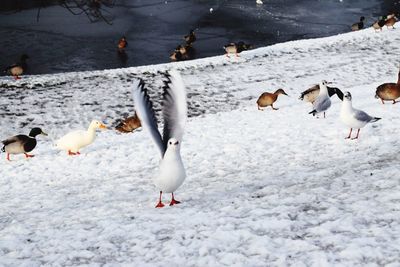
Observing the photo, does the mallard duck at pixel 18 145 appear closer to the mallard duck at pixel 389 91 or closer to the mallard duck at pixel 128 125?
the mallard duck at pixel 128 125

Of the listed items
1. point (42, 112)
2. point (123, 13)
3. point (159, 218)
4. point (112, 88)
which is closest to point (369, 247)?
point (159, 218)

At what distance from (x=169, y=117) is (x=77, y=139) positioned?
601 centimetres

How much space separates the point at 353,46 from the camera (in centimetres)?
2292

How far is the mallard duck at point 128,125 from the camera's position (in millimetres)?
14008

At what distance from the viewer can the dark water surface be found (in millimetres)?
23688

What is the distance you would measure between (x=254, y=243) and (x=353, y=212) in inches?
66.6

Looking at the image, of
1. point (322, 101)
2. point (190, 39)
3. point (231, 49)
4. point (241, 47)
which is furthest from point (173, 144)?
point (190, 39)

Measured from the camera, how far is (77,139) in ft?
39.6

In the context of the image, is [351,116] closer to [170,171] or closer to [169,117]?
[170,171]

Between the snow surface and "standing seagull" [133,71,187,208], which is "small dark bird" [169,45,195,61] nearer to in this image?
the snow surface

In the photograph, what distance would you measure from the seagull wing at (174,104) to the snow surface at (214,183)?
5.11ft

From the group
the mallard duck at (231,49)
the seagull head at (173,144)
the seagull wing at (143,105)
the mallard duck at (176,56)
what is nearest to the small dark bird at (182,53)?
the mallard duck at (176,56)

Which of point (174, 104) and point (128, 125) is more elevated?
point (174, 104)

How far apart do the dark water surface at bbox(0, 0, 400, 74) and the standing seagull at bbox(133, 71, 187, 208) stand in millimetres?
16112
